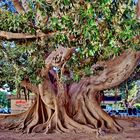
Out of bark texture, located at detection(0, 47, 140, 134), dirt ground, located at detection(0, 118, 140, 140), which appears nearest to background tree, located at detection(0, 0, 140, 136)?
bark texture, located at detection(0, 47, 140, 134)

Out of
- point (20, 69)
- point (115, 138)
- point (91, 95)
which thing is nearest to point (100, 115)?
point (91, 95)

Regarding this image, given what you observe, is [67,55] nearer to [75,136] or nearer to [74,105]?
[75,136]

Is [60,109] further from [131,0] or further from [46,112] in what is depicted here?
[131,0]

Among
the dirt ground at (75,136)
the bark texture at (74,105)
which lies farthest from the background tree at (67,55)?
the dirt ground at (75,136)

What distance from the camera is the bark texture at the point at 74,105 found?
309 inches

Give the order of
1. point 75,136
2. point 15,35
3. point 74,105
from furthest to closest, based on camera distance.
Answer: point 74,105 < point 75,136 < point 15,35

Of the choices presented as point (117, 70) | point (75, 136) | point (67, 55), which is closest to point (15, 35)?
point (67, 55)

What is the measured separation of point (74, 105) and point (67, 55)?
2.56 meters

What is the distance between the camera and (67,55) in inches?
250

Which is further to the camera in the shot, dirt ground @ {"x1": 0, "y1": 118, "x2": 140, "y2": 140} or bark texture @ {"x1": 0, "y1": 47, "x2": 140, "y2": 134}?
bark texture @ {"x1": 0, "y1": 47, "x2": 140, "y2": 134}

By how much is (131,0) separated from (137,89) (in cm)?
1904

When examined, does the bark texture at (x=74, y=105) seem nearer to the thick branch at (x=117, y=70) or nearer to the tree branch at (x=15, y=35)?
the thick branch at (x=117, y=70)

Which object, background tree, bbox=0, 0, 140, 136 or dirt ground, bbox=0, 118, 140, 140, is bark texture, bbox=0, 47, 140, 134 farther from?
dirt ground, bbox=0, 118, 140, 140

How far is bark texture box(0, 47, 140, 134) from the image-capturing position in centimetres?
784
